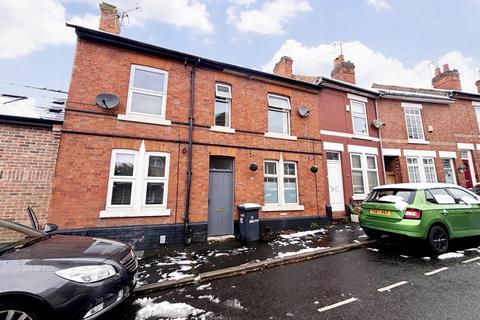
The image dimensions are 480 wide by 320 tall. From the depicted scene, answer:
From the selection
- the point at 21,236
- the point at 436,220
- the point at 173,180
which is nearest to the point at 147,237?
the point at 173,180

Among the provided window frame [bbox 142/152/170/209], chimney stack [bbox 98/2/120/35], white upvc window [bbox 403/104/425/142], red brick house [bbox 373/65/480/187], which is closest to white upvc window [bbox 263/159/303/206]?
window frame [bbox 142/152/170/209]

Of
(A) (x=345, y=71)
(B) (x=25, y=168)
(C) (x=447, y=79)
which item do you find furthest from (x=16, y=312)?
(C) (x=447, y=79)

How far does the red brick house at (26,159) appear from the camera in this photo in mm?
5336

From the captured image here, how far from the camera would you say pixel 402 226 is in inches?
199

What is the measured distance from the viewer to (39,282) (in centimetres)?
222

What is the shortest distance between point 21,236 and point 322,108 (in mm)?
10797

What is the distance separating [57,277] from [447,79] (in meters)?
21.4

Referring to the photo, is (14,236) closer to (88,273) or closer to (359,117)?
(88,273)

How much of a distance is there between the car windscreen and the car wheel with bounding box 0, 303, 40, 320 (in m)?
0.69

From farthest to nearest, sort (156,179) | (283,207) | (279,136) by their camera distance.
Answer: (279,136), (283,207), (156,179)

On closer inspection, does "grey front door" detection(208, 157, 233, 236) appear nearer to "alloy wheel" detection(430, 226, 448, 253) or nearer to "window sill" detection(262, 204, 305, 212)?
"window sill" detection(262, 204, 305, 212)

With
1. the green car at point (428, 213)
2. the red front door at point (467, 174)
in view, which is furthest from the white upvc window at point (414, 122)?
the green car at point (428, 213)

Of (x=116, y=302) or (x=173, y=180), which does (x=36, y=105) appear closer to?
(x=173, y=180)

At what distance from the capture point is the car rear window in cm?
529
